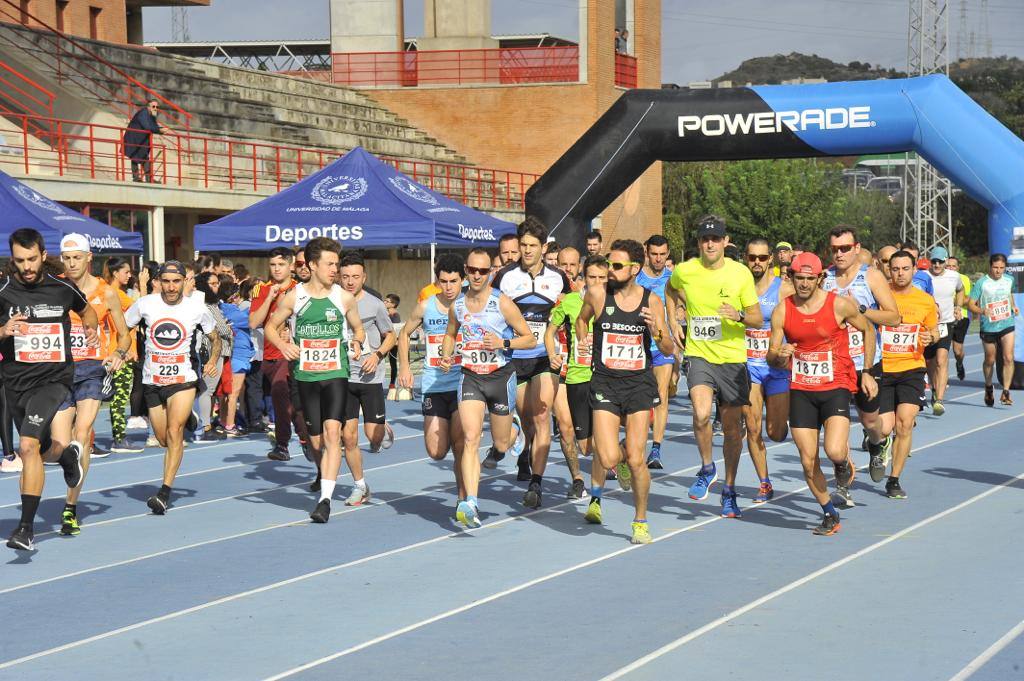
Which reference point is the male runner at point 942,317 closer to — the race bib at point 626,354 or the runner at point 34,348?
the race bib at point 626,354

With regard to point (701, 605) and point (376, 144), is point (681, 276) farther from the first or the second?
point (376, 144)

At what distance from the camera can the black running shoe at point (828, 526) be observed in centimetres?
938

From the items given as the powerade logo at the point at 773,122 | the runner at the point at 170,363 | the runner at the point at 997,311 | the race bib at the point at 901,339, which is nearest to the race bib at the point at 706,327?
the race bib at the point at 901,339

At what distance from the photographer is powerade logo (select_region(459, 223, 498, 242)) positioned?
20.8 metres

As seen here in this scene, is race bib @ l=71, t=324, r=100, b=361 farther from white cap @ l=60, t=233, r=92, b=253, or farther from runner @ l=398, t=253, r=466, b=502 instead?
runner @ l=398, t=253, r=466, b=502

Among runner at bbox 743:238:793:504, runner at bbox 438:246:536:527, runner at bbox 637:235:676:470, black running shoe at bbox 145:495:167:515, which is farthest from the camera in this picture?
runner at bbox 637:235:676:470

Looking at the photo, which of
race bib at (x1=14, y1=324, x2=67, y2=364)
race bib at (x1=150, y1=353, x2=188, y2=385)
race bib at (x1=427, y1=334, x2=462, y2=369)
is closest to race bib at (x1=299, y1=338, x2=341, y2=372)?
race bib at (x1=427, y1=334, x2=462, y2=369)

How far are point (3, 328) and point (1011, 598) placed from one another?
6356 mm

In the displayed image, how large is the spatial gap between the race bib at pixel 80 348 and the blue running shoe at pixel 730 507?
4.83 meters

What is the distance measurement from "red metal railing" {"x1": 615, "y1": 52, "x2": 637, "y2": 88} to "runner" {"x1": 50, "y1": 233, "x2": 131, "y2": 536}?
34.7 meters

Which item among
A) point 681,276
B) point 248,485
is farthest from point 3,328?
point 681,276

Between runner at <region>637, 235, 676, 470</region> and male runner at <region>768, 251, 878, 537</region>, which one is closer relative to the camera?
male runner at <region>768, 251, 878, 537</region>

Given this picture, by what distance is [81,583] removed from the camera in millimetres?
8203

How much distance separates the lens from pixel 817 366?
934cm
